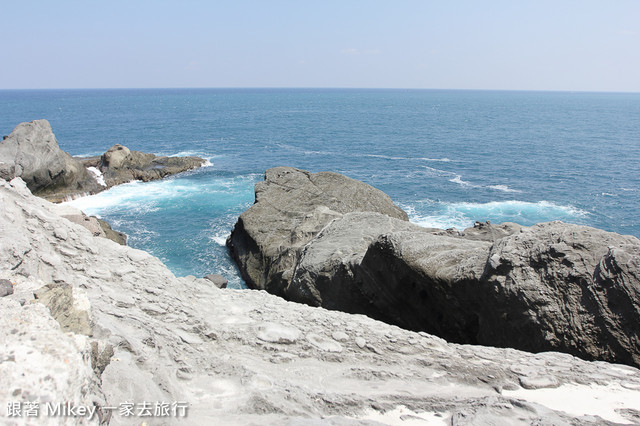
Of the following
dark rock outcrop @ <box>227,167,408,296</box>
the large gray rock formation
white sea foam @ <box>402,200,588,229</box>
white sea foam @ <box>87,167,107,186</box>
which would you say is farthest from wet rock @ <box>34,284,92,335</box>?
white sea foam @ <box>87,167,107,186</box>

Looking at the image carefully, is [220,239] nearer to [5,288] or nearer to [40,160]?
[40,160]

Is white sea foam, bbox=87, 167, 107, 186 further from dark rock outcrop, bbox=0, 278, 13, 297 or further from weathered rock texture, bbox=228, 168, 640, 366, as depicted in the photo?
dark rock outcrop, bbox=0, 278, 13, 297

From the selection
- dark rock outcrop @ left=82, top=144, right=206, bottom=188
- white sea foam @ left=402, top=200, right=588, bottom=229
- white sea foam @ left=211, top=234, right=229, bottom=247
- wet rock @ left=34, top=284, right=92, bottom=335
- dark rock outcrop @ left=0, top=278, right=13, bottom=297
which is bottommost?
white sea foam @ left=211, top=234, right=229, bottom=247

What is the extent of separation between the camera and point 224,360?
7.98m

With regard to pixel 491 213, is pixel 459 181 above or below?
above

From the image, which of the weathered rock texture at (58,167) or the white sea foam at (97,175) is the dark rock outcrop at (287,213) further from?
the white sea foam at (97,175)

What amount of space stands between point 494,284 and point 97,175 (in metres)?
49.5

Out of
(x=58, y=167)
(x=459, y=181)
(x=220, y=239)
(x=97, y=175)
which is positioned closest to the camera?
(x=220, y=239)

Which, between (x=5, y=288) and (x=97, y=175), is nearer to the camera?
(x=5, y=288)

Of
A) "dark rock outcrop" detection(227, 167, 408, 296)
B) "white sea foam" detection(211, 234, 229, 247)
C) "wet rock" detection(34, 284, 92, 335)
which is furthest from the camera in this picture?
"white sea foam" detection(211, 234, 229, 247)

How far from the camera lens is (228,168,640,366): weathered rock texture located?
30.5ft

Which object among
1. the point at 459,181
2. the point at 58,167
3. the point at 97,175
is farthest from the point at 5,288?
the point at 97,175

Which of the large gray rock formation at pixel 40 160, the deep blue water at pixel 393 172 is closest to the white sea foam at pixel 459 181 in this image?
the deep blue water at pixel 393 172

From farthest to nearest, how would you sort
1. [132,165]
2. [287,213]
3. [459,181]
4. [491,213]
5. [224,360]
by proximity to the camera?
[132,165] < [459,181] < [491,213] < [287,213] < [224,360]
